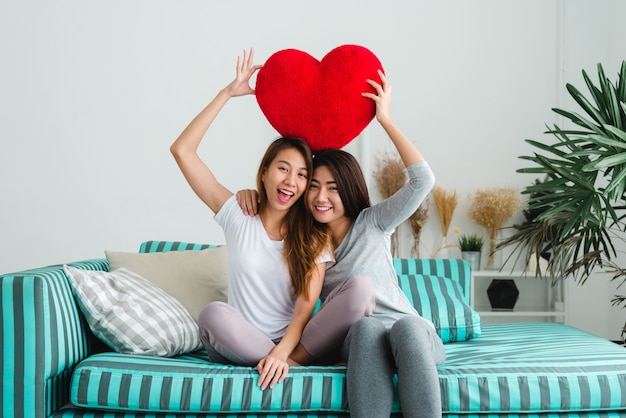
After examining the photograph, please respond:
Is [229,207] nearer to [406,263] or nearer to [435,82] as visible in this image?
[406,263]

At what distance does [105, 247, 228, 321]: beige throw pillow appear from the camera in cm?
254

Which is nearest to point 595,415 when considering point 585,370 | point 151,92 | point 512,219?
point 585,370

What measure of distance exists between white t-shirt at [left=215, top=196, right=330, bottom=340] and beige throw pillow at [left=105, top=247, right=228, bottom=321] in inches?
16.8

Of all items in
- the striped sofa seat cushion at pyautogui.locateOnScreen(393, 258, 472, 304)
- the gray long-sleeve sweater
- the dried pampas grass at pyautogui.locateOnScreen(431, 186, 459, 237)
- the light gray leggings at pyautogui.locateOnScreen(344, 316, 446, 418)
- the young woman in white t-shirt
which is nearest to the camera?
the light gray leggings at pyautogui.locateOnScreen(344, 316, 446, 418)

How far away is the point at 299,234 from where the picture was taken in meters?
2.12

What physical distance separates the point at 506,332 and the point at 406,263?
0.51 metres

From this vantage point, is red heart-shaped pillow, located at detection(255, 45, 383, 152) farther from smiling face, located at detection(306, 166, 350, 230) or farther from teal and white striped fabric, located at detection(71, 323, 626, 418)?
teal and white striped fabric, located at detection(71, 323, 626, 418)

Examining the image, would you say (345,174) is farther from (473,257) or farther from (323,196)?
(473,257)

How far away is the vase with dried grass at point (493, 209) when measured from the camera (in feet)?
13.2

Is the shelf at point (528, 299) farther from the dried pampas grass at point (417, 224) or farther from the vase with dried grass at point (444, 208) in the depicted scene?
the dried pampas grass at point (417, 224)

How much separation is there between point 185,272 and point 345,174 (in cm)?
82

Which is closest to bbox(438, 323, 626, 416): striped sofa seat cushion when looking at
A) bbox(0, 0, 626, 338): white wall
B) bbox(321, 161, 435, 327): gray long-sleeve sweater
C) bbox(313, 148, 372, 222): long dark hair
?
bbox(321, 161, 435, 327): gray long-sleeve sweater

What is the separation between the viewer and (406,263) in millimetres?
2961

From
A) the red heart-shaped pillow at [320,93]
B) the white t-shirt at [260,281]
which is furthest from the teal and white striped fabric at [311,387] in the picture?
the red heart-shaped pillow at [320,93]
